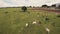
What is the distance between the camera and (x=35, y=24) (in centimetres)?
4900

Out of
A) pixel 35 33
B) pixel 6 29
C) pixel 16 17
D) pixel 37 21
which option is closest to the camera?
pixel 35 33

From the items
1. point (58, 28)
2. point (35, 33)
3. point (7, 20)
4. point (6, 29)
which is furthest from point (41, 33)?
point (7, 20)

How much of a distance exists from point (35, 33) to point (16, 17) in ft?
47.0

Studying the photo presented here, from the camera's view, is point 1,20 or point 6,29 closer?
point 6,29

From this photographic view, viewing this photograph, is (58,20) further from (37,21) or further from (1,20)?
(1,20)

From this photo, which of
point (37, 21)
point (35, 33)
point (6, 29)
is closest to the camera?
point (35, 33)

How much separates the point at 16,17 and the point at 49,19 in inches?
407

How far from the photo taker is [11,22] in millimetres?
51719

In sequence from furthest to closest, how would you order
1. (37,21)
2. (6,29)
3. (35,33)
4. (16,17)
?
(16,17) → (37,21) → (6,29) → (35,33)

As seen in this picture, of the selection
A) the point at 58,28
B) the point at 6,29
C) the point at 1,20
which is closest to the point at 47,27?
the point at 58,28

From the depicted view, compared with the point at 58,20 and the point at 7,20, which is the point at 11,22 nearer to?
the point at 7,20

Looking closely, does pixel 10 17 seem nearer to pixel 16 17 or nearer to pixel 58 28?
pixel 16 17

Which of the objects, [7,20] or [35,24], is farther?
[7,20]

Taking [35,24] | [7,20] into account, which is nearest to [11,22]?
[7,20]
